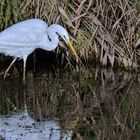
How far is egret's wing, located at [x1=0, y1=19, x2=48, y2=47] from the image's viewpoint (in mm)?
9836

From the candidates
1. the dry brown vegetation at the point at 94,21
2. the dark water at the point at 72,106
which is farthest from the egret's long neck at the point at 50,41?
the dark water at the point at 72,106

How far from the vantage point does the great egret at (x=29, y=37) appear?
9.77 m

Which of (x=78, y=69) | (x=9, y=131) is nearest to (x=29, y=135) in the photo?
(x=9, y=131)

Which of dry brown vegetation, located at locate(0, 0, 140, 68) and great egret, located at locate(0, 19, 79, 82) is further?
dry brown vegetation, located at locate(0, 0, 140, 68)

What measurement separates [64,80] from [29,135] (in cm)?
310

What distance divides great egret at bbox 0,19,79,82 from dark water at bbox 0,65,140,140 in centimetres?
44

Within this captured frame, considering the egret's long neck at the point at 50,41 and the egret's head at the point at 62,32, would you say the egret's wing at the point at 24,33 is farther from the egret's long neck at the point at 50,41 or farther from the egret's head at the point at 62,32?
the egret's head at the point at 62,32

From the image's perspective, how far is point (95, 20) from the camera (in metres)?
10.2

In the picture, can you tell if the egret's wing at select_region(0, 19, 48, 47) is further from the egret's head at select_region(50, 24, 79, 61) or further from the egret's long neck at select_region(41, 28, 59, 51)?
the egret's head at select_region(50, 24, 79, 61)

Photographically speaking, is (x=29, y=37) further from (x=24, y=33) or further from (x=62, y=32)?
(x=62, y=32)

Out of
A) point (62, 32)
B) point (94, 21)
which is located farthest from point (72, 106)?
point (94, 21)

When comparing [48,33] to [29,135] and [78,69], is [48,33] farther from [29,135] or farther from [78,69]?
[29,135]

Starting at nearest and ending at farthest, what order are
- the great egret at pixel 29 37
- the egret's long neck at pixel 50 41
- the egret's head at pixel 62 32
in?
the egret's head at pixel 62 32, the great egret at pixel 29 37, the egret's long neck at pixel 50 41

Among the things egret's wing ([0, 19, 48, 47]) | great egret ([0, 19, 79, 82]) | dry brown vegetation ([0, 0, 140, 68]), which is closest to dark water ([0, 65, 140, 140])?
dry brown vegetation ([0, 0, 140, 68])
